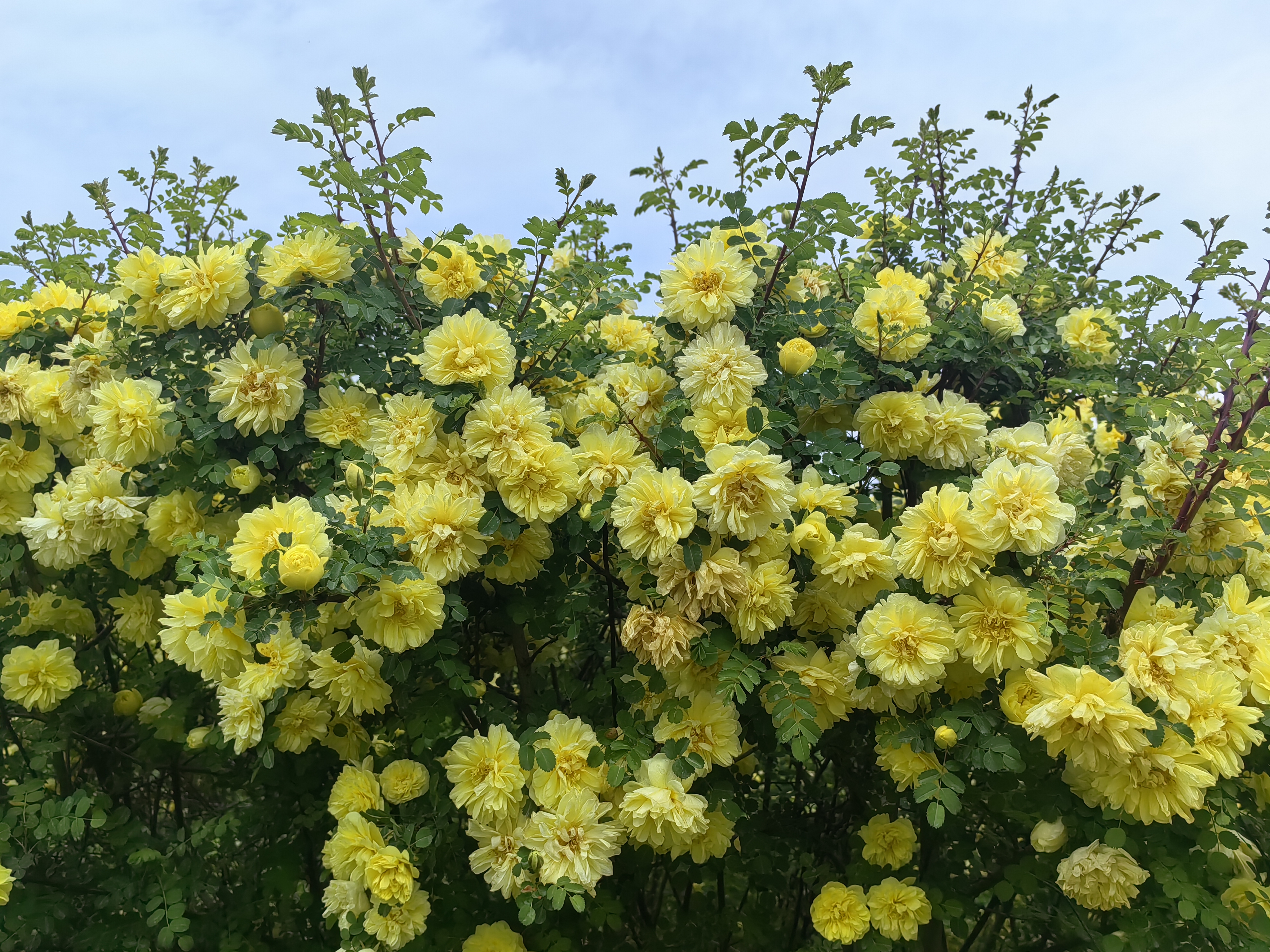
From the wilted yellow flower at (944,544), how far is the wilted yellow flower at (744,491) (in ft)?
0.86

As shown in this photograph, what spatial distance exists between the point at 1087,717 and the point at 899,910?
0.92 m

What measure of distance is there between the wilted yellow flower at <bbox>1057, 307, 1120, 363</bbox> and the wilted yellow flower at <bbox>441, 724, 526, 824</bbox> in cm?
204

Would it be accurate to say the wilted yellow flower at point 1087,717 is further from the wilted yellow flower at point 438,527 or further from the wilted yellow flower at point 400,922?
the wilted yellow flower at point 400,922

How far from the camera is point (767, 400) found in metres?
2.09

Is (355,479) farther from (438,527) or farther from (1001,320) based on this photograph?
(1001,320)

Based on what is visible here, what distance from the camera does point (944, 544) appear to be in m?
1.69

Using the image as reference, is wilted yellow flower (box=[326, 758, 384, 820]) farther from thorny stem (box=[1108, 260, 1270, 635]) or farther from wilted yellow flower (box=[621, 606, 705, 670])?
thorny stem (box=[1108, 260, 1270, 635])

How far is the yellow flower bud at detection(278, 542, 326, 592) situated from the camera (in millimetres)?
1621

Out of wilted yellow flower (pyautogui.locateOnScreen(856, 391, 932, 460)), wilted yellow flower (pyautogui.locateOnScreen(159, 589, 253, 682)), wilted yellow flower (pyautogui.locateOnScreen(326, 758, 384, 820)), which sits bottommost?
wilted yellow flower (pyautogui.locateOnScreen(326, 758, 384, 820))

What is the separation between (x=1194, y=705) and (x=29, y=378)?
301 cm

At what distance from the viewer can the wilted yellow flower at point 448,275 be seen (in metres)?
2.18

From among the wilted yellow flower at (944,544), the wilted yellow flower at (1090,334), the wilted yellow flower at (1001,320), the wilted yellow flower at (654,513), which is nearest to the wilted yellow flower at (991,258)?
the wilted yellow flower at (1090,334)

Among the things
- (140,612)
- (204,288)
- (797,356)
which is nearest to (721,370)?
(797,356)

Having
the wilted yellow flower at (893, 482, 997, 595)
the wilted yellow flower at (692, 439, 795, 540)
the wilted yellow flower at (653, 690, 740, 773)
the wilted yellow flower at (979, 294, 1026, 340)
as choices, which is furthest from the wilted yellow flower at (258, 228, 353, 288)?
the wilted yellow flower at (979, 294, 1026, 340)
